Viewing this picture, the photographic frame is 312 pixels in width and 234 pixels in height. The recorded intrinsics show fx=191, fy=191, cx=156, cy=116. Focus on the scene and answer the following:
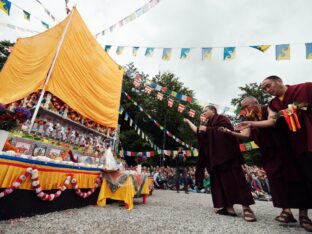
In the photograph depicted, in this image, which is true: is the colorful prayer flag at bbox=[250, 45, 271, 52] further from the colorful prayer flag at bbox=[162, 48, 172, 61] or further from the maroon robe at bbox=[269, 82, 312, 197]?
the maroon robe at bbox=[269, 82, 312, 197]

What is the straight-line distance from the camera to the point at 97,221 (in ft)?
6.98

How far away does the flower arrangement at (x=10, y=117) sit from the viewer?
218cm

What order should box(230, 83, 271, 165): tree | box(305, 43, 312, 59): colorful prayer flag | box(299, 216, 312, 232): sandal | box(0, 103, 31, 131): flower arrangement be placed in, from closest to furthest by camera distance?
box(299, 216, 312, 232): sandal < box(0, 103, 31, 131): flower arrangement < box(305, 43, 312, 59): colorful prayer flag < box(230, 83, 271, 165): tree

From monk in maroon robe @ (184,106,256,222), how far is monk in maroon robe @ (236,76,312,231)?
28.8 inches

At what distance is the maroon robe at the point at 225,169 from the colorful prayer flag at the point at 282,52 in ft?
11.6

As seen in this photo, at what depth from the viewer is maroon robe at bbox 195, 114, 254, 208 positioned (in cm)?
272

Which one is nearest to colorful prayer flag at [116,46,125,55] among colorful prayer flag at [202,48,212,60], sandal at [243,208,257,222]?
colorful prayer flag at [202,48,212,60]

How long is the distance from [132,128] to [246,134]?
740 inches

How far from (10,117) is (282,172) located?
10.8 feet

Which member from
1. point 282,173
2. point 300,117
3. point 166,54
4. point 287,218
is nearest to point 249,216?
point 287,218

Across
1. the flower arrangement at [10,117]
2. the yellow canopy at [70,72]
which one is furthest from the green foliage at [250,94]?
the flower arrangement at [10,117]

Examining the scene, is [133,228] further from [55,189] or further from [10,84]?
[10,84]

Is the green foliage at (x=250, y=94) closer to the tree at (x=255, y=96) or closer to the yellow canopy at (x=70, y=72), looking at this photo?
the tree at (x=255, y=96)


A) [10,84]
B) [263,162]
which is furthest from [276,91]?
[10,84]
